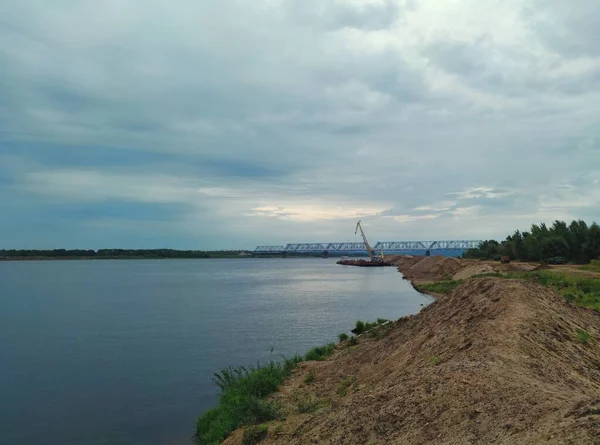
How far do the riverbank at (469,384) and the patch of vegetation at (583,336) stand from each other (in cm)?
5

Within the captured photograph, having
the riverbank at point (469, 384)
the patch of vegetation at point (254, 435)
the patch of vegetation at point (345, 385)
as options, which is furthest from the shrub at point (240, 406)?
the patch of vegetation at point (345, 385)

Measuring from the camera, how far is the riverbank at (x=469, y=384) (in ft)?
27.9

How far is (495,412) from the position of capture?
8828 mm

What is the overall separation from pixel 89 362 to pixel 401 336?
1770cm

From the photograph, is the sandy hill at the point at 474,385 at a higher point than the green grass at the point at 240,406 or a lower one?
higher

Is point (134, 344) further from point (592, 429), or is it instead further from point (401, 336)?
point (592, 429)

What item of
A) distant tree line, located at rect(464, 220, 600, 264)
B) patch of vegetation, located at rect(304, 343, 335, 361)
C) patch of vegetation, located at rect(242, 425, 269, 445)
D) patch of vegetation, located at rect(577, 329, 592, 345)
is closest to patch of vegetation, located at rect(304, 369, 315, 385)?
patch of vegetation, located at rect(304, 343, 335, 361)

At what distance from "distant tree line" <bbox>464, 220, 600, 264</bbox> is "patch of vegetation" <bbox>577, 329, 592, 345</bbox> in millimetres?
68126

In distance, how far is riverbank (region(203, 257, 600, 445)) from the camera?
8.50 metres

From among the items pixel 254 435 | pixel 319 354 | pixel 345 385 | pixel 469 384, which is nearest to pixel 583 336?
pixel 345 385

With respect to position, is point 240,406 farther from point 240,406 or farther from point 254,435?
point 254,435

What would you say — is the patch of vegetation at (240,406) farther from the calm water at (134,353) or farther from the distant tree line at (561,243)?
the distant tree line at (561,243)

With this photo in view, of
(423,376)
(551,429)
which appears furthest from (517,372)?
(551,429)

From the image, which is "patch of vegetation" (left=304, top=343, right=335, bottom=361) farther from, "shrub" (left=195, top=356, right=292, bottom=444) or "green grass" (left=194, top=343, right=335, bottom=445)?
"shrub" (left=195, top=356, right=292, bottom=444)
